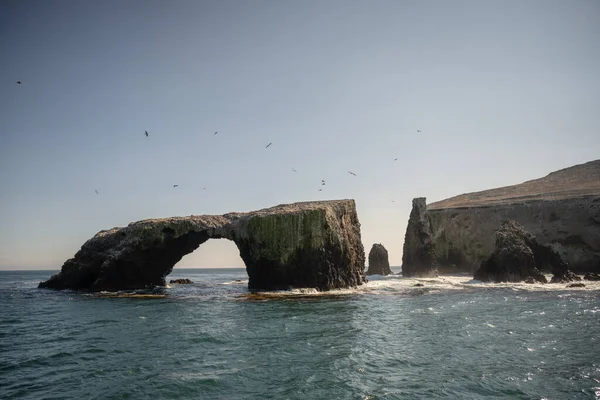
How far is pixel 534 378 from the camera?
1122 centimetres

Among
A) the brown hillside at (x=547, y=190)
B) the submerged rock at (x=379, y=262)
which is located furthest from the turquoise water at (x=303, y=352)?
the brown hillside at (x=547, y=190)

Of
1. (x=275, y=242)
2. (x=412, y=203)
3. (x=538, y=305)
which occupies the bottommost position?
(x=538, y=305)

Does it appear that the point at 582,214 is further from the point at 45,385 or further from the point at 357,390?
the point at 45,385

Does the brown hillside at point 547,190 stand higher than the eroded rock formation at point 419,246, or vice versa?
the brown hillside at point 547,190

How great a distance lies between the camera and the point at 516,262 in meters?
44.7

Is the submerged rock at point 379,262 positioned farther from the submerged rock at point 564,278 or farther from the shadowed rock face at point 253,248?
the submerged rock at point 564,278

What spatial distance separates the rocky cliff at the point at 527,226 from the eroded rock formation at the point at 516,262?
1022 cm

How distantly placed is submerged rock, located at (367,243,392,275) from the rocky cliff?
27.3ft

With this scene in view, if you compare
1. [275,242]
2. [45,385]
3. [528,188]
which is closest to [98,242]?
[275,242]

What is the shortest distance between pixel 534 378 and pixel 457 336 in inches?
224

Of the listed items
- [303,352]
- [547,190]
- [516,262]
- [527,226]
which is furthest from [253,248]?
[547,190]

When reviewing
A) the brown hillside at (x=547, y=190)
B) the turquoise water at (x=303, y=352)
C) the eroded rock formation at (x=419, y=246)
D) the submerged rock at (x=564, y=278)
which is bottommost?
the submerged rock at (x=564, y=278)

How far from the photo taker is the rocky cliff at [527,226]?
179 feet

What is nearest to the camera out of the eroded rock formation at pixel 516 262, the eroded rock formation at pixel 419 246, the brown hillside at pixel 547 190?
the eroded rock formation at pixel 516 262
